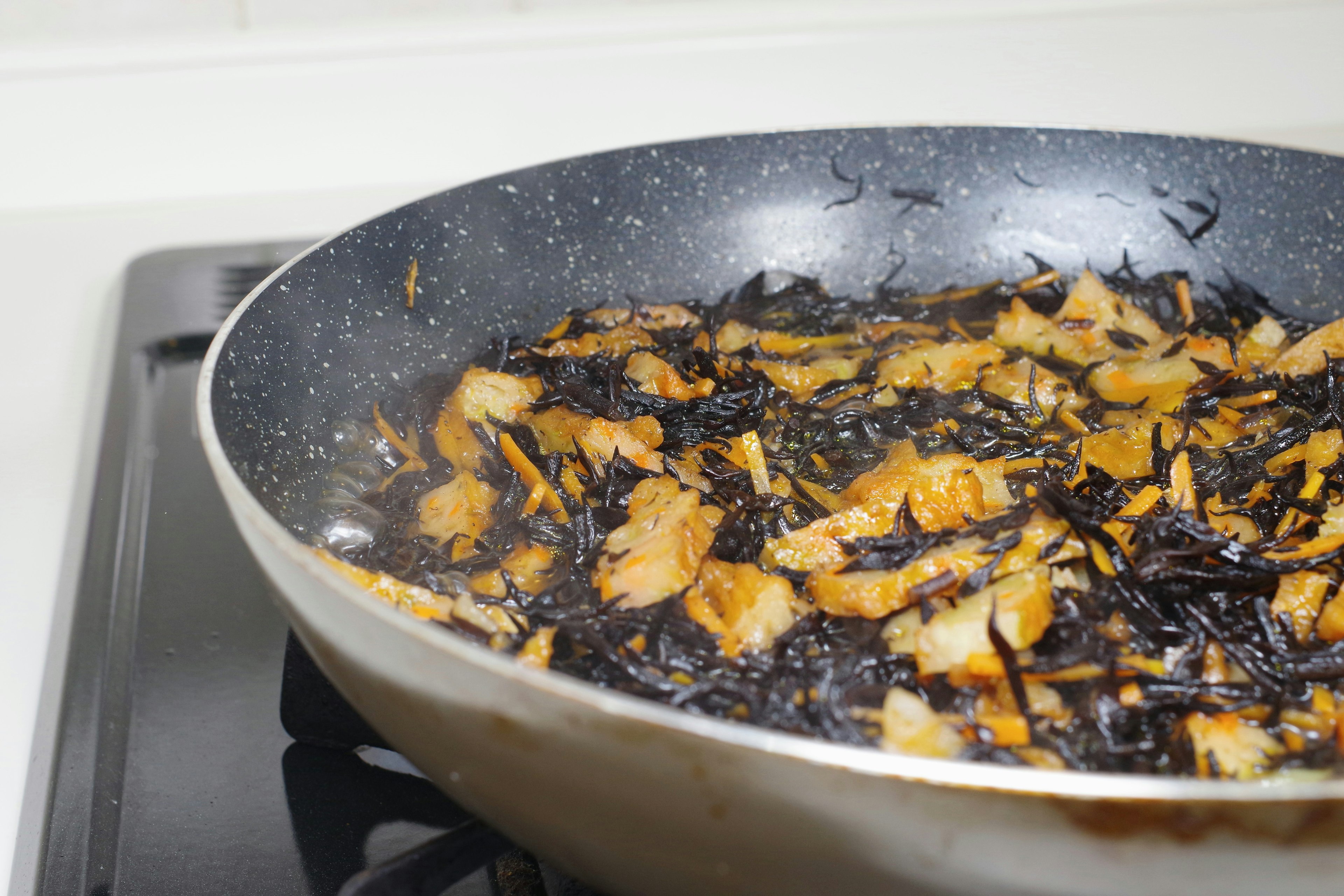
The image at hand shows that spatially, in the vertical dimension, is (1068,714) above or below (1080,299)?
below

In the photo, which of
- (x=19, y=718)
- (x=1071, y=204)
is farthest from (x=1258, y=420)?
(x=19, y=718)

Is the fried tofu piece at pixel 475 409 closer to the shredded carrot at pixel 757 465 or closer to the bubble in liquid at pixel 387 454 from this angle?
the bubble in liquid at pixel 387 454

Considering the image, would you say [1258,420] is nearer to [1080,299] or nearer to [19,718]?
[1080,299]

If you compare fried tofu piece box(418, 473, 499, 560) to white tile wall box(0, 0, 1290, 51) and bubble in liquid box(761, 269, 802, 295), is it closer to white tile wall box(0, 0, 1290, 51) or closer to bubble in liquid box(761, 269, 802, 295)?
bubble in liquid box(761, 269, 802, 295)

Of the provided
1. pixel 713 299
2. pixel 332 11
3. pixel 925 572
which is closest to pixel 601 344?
pixel 713 299

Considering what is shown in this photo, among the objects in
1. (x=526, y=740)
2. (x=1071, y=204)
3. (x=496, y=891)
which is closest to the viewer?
(x=526, y=740)

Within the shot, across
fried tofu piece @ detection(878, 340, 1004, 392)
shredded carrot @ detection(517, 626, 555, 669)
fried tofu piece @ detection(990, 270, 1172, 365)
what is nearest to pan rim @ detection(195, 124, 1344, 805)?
shredded carrot @ detection(517, 626, 555, 669)

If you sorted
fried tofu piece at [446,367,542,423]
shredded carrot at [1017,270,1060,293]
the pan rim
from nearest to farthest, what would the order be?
1. the pan rim
2. fried tofu piece at [446,367,542,423]
3. shredded carrot at [1017,270,1060,293]

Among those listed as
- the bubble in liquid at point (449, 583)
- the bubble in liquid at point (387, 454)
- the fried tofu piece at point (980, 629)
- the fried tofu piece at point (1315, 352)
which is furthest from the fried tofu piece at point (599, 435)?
the fried tofu piece at point (1315, 352)
